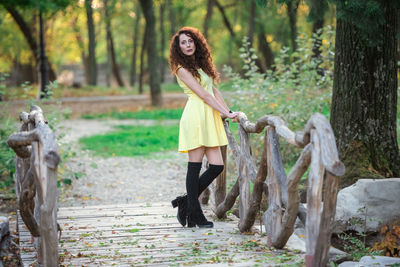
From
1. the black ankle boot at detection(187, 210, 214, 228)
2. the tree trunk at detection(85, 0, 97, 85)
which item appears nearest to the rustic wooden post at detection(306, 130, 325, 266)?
the black ankle boot at detection(187, 210, 214, 228)

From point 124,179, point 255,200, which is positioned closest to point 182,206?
point 255,200

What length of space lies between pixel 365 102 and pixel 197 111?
2341 millimetres

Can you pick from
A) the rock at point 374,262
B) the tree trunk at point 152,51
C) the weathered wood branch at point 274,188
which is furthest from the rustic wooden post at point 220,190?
the tree trunk at point 152,51

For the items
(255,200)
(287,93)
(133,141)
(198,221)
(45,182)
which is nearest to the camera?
(45,182)

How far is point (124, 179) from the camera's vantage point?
10.3m

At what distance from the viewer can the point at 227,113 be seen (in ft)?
17.3

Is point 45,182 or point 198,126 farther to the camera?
point 198,126

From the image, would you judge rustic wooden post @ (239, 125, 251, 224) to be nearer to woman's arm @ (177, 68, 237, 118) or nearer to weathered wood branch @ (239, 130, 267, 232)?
weathered wood branch @ (239, 130, 267, 232)

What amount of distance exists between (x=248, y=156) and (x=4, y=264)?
282 cm

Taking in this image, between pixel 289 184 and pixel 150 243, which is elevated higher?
pixel 289 184

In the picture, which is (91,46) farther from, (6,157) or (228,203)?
(228,203)

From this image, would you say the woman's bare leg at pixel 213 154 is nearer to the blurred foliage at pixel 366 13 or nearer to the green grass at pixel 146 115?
the blurred foliage at pixel 366 13

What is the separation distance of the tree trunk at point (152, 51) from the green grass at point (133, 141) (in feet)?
18.7

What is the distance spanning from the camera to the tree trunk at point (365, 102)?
6.32m
